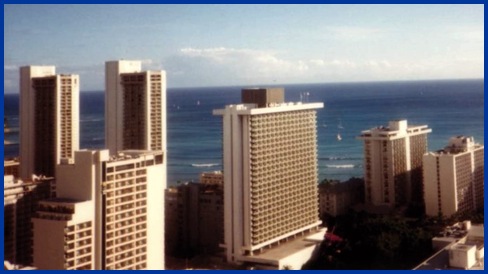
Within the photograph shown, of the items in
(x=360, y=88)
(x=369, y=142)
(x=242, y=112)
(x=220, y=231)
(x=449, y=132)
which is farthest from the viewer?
(x=360, y=88)

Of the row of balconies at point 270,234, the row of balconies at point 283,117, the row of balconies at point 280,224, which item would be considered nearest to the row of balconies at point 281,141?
the row of balconies at point 283,117

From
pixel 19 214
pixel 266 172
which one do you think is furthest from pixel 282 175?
pixel 19 214

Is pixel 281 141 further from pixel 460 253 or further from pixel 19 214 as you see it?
pixel 19 214

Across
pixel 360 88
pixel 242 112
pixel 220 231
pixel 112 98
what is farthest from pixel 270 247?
pixel 360 88

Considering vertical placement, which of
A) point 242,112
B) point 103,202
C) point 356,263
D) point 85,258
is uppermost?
point 242,112

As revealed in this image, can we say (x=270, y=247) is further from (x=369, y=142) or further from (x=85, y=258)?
(x=369, y=142)

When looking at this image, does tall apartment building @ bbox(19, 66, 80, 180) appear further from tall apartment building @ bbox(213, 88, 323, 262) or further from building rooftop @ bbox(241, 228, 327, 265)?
building rooftop @ bbox(241, 228, 327, 265)

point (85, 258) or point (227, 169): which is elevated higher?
point (227, 169)
